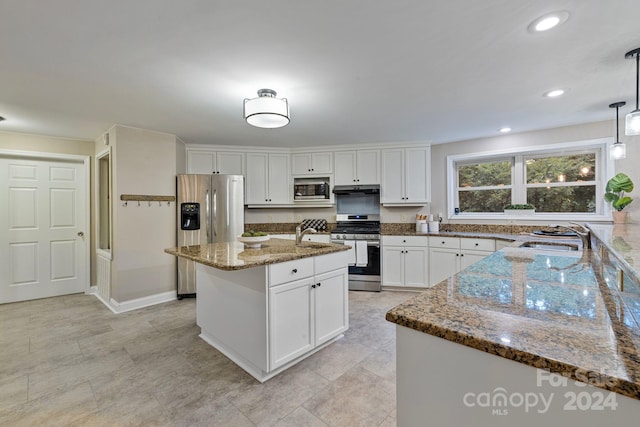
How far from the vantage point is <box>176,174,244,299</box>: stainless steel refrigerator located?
3809 mm

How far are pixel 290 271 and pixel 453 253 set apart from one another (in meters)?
2.70

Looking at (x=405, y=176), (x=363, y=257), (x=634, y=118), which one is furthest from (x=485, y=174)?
(x=634, y=118)

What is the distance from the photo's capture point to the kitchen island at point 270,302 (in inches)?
77.4

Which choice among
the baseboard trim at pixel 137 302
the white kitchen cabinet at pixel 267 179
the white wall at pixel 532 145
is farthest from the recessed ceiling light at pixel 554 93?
the baseboard trim at pixel 137 302

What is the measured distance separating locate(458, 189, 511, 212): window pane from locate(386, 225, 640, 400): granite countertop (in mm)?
3097

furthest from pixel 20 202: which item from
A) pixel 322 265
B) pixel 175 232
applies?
pixel 322 265

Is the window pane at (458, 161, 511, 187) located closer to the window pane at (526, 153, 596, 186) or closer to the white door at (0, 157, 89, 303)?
the window pane at (526, 153, 596, 186)

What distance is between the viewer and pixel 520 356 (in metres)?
0.63

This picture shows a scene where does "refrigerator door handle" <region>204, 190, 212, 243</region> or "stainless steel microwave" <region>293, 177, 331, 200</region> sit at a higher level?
"stainless steel microwave" <region>293, 177, 331, 200</region>

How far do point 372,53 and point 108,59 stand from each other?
1.83 metres

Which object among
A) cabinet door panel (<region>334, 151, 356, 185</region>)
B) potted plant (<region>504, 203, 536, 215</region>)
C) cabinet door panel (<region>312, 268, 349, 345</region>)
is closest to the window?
potted plant (<region>504, 203, 536, 215</region>)

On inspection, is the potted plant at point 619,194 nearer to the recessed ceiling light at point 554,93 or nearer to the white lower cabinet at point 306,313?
the recessed ceiling light at point 554,93

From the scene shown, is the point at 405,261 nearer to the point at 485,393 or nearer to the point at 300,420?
the point at 300,420

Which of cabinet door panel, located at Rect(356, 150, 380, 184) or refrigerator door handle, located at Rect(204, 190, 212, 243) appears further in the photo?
cabinet door panel, located at Rect(356, 150, 380, 184)
